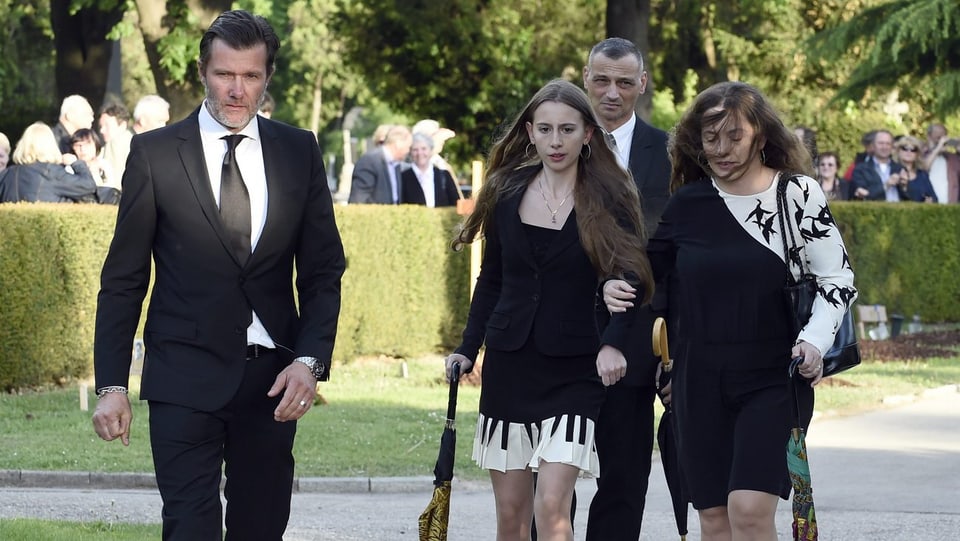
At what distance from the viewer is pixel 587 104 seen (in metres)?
6.31

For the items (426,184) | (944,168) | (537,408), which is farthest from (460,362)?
(944,168)

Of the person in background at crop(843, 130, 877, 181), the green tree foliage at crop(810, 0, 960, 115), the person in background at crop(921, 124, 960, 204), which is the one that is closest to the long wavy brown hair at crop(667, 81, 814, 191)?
the person in background at crop(843, 130, 877, 181)

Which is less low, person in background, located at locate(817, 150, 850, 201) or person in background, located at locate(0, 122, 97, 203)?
person in background, located at locate(817, 150, 850, 201)

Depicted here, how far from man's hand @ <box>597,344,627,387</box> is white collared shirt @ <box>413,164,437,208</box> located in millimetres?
12298

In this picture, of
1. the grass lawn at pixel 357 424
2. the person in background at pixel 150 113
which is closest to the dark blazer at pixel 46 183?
the person in background at pixel 150 113

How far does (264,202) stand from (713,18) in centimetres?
3194

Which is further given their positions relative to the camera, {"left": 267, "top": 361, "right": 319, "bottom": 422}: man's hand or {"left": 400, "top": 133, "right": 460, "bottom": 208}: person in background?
{"left": 400, "top": 133, "right": 460, "bottom": 208}: person in background

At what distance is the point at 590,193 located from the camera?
6.27 metres

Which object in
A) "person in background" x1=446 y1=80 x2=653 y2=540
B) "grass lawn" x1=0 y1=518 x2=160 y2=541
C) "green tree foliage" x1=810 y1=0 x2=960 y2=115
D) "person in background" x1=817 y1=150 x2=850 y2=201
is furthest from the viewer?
"green tree foliage" x1=810 y1=0 x2=960 y2=115

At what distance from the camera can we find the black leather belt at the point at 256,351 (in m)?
5.23

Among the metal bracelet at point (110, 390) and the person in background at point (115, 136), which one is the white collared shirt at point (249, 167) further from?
the person in background at point (115, 136)

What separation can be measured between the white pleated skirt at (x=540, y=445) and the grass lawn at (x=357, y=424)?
2.69m

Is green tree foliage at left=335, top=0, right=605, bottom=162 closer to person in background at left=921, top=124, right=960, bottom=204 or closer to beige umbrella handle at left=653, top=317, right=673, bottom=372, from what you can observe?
person in background at left=921, top=124, right=960, bottom=204

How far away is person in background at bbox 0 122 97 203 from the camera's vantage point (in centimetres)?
1409
